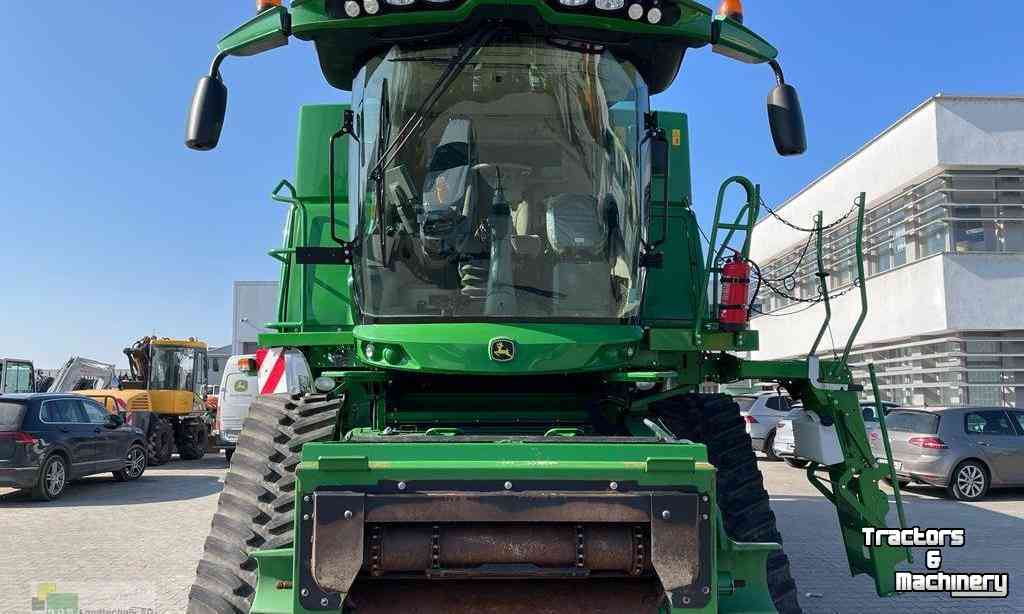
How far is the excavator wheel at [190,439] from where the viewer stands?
839 inches

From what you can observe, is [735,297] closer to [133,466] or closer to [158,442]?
[133,466]

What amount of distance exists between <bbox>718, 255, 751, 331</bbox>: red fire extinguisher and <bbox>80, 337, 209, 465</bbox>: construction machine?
1793 cm

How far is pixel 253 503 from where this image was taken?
4031 mm

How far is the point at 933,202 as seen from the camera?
20.2 m

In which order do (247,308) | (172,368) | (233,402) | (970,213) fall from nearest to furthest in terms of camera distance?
(233,402)
(970,213)
(172,368)
(247,308)

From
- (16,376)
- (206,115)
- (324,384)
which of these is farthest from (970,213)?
(16,376)

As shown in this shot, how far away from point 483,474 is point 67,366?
25.4m

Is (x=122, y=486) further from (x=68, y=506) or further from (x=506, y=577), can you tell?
(x=506, y=577)

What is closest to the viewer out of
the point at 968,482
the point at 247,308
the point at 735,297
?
the point at 735,297

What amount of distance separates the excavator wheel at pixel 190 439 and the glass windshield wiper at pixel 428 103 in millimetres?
19007

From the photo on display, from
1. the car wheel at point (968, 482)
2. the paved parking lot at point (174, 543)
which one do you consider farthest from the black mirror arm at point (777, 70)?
the car wheel at point (968, 482)

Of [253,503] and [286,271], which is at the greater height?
[286,271]

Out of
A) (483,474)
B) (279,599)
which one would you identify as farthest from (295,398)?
(483,474)

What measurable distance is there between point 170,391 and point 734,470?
18901mm
